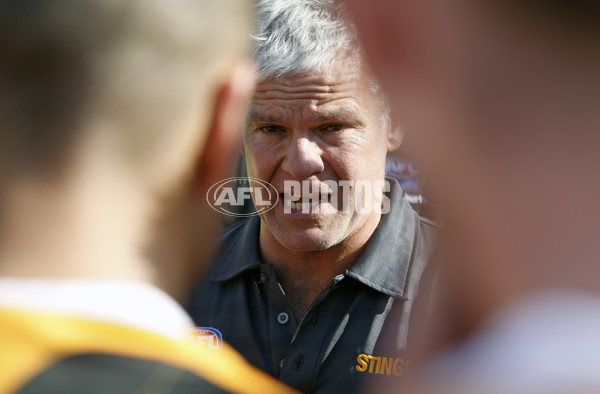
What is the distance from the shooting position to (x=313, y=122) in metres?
2.72

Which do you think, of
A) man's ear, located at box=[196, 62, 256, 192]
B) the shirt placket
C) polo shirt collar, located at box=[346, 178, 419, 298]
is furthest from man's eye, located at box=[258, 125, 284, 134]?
man's ear, located at box=[196, 62, 256, 192]

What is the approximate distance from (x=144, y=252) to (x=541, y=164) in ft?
1.85

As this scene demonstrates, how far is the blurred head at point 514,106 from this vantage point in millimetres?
714

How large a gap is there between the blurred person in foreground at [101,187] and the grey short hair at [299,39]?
178 centimetres

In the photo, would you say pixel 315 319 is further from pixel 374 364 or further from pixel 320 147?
pixel 320 147

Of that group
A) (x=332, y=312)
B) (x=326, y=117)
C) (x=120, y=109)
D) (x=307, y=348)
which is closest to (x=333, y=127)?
(x=326, y=117)

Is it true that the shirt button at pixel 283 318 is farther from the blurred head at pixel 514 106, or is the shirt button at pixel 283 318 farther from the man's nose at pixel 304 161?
the blurred head at pixel 514 106

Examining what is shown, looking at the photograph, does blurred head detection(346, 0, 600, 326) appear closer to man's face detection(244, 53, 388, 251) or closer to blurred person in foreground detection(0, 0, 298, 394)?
blurred person in foreground detection(0, 0, 298, 394)

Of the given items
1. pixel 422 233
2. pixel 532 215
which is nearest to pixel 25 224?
pixel 532 215

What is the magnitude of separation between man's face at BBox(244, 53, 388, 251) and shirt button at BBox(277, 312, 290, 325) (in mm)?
276

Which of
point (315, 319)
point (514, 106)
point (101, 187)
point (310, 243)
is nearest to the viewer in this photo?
point (514, 106)

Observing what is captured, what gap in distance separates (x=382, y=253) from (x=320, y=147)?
51 cm

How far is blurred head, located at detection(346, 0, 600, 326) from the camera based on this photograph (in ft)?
2.34

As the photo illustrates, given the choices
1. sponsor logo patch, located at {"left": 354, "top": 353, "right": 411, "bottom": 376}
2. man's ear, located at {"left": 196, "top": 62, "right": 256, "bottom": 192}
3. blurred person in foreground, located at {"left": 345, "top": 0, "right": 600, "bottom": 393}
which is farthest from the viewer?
sponsor logo patch, located at {"left": 354, "top": 353, "right": 411, "bottom": 376}
